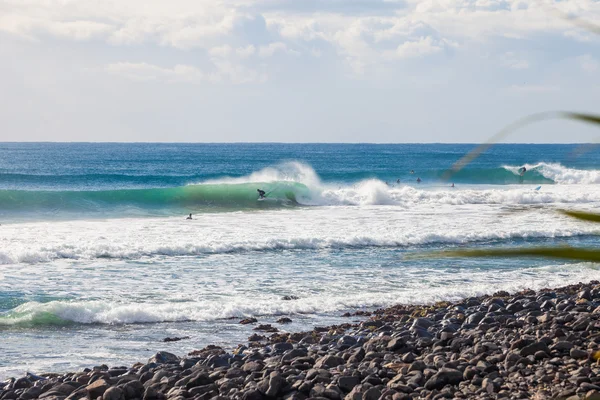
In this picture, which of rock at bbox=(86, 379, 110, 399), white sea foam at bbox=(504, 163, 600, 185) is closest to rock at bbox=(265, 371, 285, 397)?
→ rock at bbox=(86, 379, 110, 399)

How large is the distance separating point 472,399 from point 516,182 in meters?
45.7

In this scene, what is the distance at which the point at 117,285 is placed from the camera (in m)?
11.5

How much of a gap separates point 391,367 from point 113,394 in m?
2.25

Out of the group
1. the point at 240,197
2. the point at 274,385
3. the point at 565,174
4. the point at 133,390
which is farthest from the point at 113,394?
the point at 565,174

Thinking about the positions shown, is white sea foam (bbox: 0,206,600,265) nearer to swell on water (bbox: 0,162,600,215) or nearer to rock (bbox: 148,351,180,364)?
swell on water (bbox: 0,162,600,215)

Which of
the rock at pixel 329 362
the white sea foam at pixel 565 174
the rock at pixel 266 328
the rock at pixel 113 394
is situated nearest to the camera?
the rock at pixel 113 394

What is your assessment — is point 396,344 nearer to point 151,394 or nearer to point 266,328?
point 151,394

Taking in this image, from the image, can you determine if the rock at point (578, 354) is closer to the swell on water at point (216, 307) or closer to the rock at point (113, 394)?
the rock at point (113, 394)

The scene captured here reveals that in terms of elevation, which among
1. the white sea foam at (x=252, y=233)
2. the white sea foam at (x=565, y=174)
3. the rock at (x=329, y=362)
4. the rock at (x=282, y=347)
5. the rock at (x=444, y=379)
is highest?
the white sea foam at (x=565, y=174)

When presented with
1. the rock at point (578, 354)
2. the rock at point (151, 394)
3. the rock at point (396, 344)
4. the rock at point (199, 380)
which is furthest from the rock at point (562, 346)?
the rock at point (151, 394)

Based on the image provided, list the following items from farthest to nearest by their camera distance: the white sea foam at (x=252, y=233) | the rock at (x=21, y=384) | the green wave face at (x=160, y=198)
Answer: the green wave face at (x=160, y=198), the white sea foam at (x=252, y=233), the rock at (x=21, y=384)

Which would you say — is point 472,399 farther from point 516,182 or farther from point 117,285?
point 516,182

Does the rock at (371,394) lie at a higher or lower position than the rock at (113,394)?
higher

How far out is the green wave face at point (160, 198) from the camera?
26.9m
